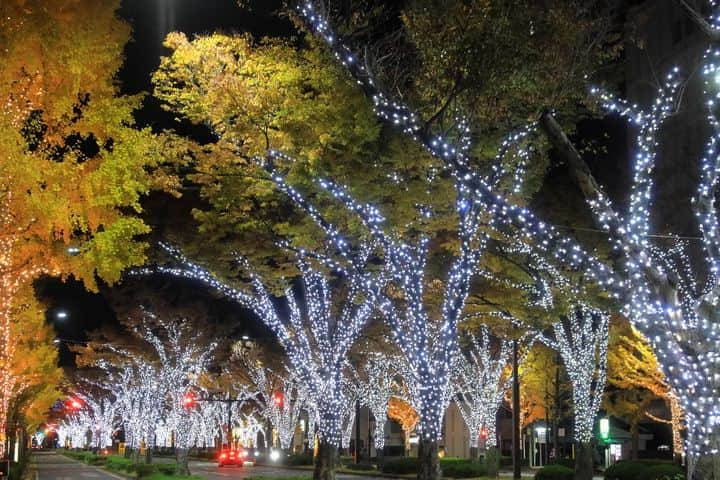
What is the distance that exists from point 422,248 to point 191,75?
6.39m

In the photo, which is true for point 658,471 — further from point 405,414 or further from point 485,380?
point 405,414

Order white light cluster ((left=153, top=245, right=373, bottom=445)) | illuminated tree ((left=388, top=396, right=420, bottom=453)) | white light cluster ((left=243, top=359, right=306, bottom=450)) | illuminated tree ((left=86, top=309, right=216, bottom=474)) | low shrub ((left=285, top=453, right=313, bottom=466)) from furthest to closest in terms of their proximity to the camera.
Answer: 1. illuminated tree ((left=388, top=396, right=420, bottom=453))
2. low shrub ((left=285, top=453, right=313, bottom=466))
3. white light cluster ((left=243, top=359, right=306, bottom=450))
4. illuminated tree ((left=86, top=309, right=216, bottom=474))
5. white light cluster ((left=153, top=245, right=373, bottom=445))

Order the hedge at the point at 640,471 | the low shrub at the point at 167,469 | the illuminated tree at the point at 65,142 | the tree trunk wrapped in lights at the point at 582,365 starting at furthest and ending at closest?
the low shrub at the point at 167,469, the tree trunk wrapped in lights at the point at 582,365, the hedge at the point at 640,471, the illuminated tree at the point at 65,142

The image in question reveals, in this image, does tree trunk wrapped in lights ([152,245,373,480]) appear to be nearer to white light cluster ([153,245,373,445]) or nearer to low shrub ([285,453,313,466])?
white light cluster ([153,245,373,445])

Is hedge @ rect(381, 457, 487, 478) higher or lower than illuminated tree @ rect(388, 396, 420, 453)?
lower

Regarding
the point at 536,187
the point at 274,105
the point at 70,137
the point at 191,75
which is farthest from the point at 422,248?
the point at 70,137

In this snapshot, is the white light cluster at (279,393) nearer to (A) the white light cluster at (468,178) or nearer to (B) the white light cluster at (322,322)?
(B) the white light cluster at (322,322)

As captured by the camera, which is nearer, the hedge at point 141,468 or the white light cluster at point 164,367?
the hedge at point 141,468

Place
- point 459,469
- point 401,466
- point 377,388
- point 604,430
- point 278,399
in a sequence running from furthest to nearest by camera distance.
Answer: point 278,399, point 377,388, point 401,466, point 604,430, point 459,469

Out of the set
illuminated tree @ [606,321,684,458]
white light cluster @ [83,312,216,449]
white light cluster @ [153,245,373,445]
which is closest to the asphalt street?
white light cluster @ [83,312,216,449]

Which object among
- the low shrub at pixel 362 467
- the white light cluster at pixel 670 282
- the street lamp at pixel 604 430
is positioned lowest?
the low shrub at pixel 362 467

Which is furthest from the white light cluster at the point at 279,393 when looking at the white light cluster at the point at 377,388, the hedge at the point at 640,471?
the hedge at the point at 640,471

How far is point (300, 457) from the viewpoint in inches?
2074

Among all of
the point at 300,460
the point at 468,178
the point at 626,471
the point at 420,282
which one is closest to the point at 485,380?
the point at 626,471
